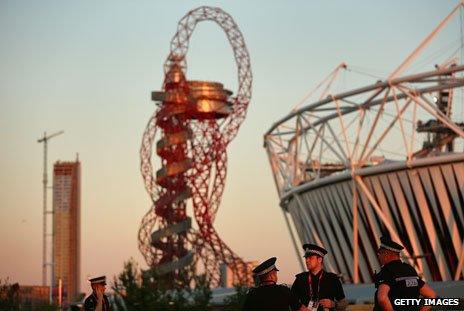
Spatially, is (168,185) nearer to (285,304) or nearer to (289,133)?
(289,133)

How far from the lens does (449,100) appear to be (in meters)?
79.2

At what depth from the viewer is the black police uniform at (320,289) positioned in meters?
13.1

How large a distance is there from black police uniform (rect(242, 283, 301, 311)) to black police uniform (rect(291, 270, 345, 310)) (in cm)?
60

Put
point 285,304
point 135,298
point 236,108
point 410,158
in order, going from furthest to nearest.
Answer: point 236,108
point 410,158
point 135,298
point 285,304

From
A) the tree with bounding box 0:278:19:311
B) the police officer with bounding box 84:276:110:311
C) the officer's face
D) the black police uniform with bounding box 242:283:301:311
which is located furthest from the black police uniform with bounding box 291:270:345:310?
the tree with bounding box 0:278:19:311

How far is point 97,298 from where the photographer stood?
654 inches

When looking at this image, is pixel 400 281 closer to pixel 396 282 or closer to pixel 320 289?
pixel 396 282

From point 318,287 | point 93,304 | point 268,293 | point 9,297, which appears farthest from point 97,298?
point 9,297

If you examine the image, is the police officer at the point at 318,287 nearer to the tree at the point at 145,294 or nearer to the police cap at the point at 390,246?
the police cap at the point at 390,246

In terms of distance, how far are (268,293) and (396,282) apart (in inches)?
53.4

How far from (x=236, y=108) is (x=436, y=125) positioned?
30.0m

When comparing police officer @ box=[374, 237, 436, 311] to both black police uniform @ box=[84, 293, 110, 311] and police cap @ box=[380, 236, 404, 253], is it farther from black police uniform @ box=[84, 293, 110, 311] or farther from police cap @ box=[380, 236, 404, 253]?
black police uniform @ box=[84, 293, 110, 311]

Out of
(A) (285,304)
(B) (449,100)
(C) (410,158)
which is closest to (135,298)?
(A) (285,304)

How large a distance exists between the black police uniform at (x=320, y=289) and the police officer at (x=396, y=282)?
66 centimetres
